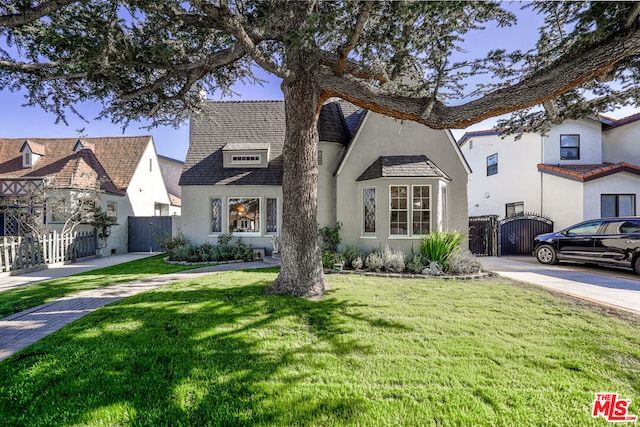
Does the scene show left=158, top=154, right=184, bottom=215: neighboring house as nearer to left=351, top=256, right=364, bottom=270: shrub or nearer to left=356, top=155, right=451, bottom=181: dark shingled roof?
left=356, top=155, right=451, bottom=181: dark shingled roof

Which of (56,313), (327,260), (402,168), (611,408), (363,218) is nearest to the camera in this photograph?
(611,408)

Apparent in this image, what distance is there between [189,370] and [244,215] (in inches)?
425

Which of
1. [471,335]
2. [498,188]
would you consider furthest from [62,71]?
[498,188]

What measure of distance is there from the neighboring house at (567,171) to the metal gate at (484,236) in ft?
11.8

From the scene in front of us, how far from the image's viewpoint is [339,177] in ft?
37.9

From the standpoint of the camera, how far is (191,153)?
1425cm

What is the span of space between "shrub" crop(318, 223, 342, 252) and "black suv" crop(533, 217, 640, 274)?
30.5 feet

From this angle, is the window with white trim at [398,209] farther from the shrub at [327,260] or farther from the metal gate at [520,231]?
the metal gate at [520,231]

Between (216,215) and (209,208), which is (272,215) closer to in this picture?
(216,215)

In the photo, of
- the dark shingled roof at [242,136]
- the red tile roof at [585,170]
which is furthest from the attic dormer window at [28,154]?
the red tile roof at [585,170]

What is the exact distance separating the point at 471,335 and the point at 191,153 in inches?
587

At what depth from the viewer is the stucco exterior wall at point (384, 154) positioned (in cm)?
1114

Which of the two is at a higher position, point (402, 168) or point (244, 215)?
point (402, 168)

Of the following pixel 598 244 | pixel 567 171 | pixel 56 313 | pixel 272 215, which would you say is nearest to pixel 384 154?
pixel 272 215
